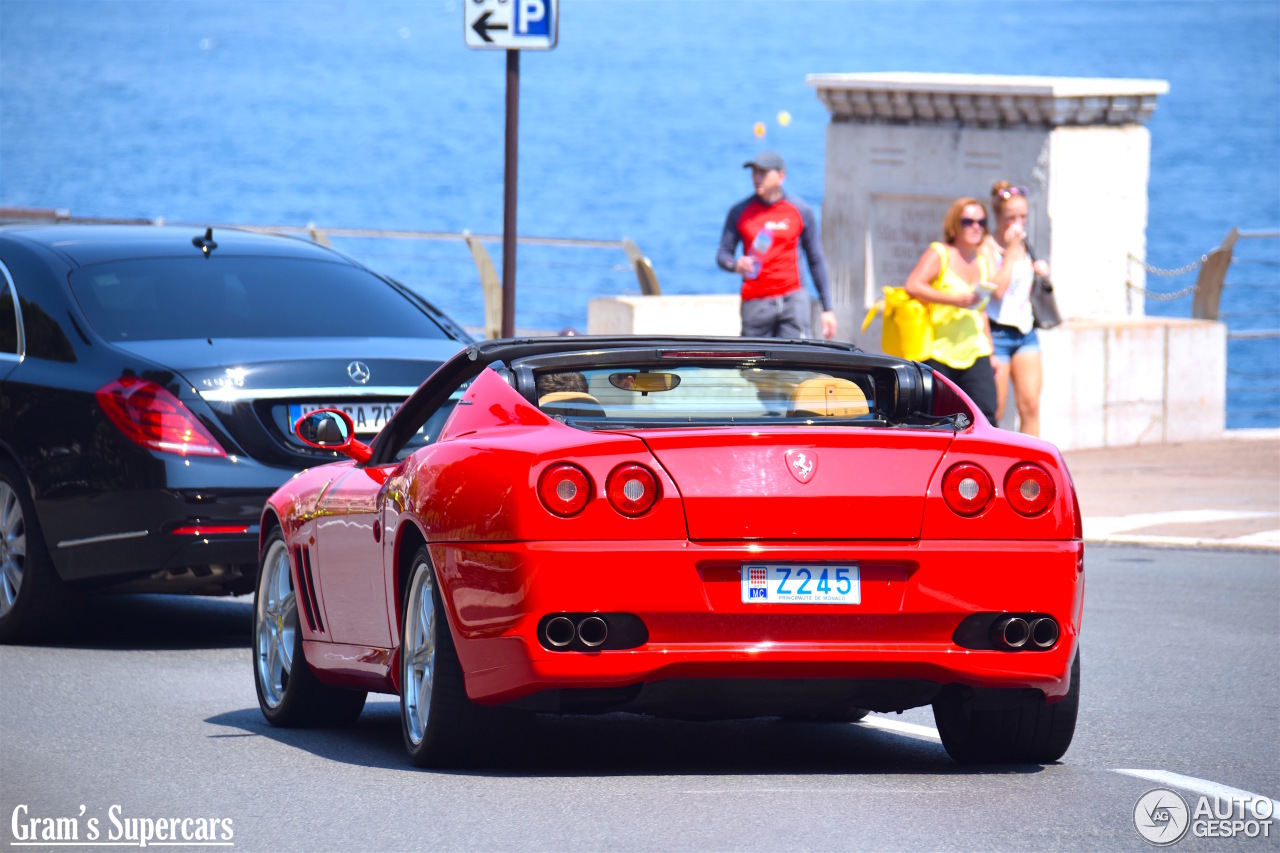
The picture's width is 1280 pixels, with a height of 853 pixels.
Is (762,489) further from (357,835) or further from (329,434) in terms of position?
(329,434)

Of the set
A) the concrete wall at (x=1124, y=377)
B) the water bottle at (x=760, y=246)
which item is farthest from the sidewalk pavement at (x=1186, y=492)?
the water bottle at (x=760, y=246)

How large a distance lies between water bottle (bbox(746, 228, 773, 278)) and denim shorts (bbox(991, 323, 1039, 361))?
2035mm

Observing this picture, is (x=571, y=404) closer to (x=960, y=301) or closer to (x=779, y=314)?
(x=960, y=301)

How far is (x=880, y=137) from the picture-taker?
1970cm

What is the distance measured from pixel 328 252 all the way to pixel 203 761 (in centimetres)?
450

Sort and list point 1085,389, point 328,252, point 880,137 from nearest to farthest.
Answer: point 328,252, point 1085,389, point 880,137

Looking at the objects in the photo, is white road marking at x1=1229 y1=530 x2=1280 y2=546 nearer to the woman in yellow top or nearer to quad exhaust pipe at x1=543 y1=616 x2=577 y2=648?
the woman in yellow top

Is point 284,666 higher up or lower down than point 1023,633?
lower down

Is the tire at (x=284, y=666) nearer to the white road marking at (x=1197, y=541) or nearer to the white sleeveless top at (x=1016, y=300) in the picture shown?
the white road marking at (x=1197, y=541)

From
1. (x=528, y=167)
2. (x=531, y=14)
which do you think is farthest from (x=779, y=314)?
(x=528, y=167)

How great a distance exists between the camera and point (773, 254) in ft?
53.8

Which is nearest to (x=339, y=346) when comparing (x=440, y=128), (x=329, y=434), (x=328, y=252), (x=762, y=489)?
(x=328, y=252)

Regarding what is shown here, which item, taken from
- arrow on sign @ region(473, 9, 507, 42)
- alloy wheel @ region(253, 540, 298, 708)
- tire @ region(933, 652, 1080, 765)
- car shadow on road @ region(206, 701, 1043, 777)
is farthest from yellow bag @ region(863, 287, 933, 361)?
tire @ region(933, 652, 1080, 765)

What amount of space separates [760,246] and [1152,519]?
327cm
